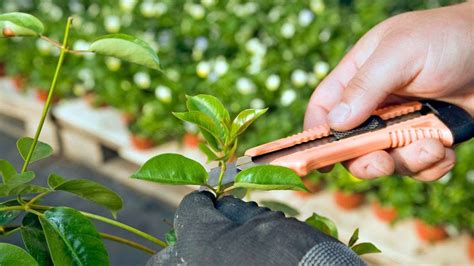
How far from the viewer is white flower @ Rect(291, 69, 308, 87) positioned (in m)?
3.45

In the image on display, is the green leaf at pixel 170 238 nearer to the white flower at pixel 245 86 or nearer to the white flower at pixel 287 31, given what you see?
the white flower at pixel 245 86

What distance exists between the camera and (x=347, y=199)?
3232 mm

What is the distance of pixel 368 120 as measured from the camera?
1.44 m

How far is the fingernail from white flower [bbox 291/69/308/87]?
200 centimetres

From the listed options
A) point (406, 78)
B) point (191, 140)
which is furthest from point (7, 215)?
point (191, 140)

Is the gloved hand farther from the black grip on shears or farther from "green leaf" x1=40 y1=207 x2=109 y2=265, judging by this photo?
the black grip on shears

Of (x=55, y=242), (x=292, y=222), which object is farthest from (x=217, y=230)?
(x=55, y=242)

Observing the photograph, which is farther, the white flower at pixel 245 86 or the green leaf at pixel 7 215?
the white flower at pixel 245 86

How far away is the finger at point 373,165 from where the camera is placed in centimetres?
140

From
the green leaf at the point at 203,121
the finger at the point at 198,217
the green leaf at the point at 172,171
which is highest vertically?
the green leaf at the point at 203,121

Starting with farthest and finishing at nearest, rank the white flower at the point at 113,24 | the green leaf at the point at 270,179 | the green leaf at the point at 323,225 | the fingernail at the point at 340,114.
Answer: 1. the white flower at the point at 113,24
2. the fingernail at the point at 340,114
3. the green leaf at the point at 323,225
4. the green leaf at the point at 270,179

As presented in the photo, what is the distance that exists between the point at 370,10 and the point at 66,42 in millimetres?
2785

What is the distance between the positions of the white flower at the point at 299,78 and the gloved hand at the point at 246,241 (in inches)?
101

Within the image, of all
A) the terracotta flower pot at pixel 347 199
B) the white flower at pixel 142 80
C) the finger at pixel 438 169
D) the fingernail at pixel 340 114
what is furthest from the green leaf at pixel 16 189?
the white flower at pixel 142 80
